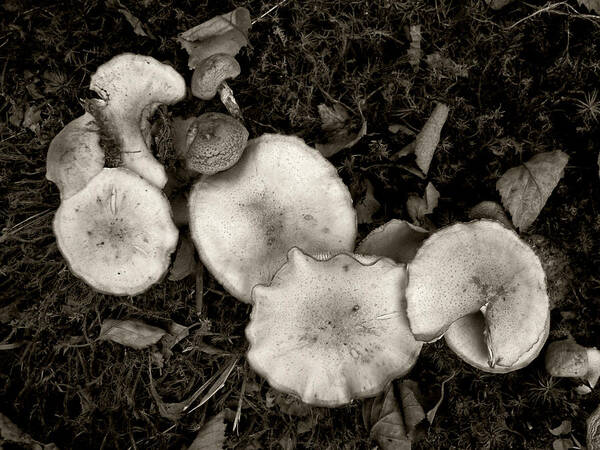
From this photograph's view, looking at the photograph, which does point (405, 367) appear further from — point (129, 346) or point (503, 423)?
point (129, 346)

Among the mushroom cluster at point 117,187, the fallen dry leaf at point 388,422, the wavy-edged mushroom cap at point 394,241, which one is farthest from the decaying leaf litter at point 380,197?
the mushroom cluster at point 117,187

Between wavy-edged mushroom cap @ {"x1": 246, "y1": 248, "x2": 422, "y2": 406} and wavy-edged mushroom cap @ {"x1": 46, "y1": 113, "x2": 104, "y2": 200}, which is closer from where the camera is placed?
wavy-edged mushroom cap @ {"x1": 246, "y1": 248, "x2": 422, "y2": 406}

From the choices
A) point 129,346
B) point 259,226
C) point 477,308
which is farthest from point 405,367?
point 129,346

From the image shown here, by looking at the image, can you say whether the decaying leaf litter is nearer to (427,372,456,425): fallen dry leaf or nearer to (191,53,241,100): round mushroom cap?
(427,372,456,425): fallen dry leaf

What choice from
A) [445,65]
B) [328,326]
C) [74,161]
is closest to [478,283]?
[328,326]

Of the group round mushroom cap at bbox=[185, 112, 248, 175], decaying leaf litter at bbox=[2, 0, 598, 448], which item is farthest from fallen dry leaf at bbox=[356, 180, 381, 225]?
round mushroom cap at bbox=[185, 112, 248, 175]

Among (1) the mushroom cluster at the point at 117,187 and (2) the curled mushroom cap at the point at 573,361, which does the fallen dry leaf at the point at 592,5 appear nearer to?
(2) the curled mushroom cap at the point at 573,361
